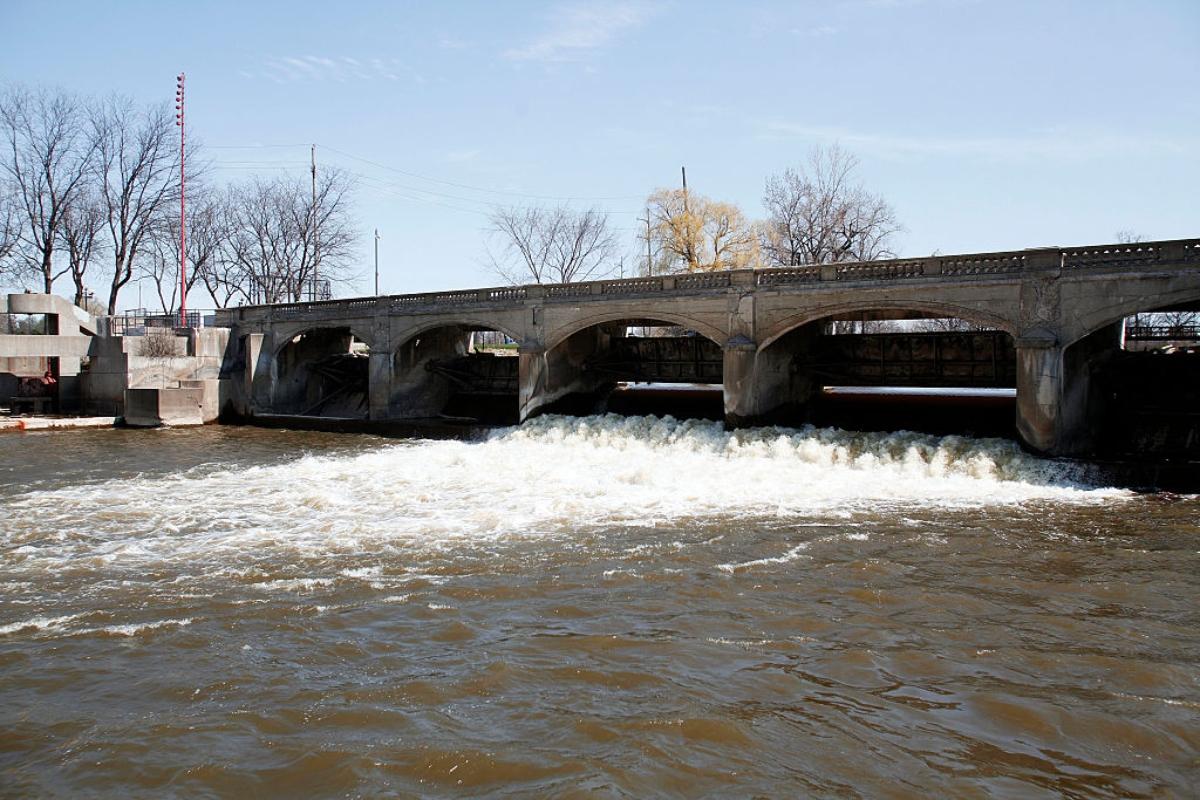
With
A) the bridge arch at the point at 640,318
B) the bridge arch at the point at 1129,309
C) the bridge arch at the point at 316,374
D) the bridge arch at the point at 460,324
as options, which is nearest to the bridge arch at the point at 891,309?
the bridge arch at the point at 1129,309

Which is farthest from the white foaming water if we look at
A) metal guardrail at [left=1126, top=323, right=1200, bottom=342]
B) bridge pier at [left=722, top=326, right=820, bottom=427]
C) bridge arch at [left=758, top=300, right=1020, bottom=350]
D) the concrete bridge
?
metal guardrail at [left=1126, top=323, right=1200, bottom=342]

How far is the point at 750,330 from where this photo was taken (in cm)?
2508

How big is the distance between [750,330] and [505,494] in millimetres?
10241

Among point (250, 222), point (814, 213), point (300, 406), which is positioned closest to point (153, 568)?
point (300, 406)

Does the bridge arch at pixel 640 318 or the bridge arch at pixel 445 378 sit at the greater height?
the bridge arch at pixel 640 318

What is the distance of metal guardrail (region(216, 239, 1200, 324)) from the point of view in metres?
18.8

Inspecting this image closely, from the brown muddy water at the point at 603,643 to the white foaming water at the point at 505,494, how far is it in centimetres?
13

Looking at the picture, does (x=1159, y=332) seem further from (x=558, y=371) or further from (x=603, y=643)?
Answer: (x=603, y=643)

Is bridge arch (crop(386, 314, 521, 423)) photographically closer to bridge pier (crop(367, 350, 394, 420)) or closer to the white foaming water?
bridge pier (crop(367, 350, 394, 420))

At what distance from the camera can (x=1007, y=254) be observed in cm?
2064

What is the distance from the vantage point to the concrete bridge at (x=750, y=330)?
19516mm

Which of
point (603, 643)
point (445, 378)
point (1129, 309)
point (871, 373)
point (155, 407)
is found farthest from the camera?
point (445, 378)

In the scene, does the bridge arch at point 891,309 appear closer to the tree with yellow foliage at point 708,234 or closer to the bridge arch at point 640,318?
the bridge arch at point 640,318

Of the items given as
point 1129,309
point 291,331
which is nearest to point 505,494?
point 1129,309
